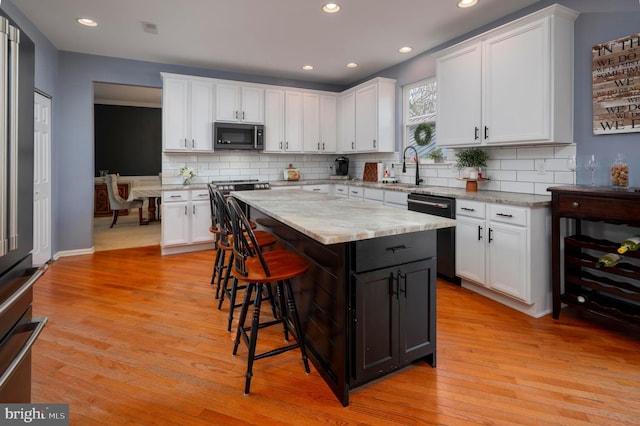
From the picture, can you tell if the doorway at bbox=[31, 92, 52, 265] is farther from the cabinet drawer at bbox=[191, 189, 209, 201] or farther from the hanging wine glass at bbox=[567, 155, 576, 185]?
the hanging wine glass at bbox=[567, 155, 576, 185]

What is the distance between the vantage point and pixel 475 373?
79.6 inches

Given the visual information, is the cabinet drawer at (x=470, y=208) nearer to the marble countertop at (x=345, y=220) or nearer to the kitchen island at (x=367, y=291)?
the marble countertop at (x=345, y=220)

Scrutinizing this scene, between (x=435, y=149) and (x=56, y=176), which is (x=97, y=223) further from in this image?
(x=435, y=149)

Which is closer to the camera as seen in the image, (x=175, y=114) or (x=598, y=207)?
(x=598, y=207)

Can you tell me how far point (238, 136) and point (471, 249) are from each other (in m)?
3.60

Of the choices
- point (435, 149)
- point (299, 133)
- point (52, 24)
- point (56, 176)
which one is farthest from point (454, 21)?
point (56, 176)

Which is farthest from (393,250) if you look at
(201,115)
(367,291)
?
(201,115)

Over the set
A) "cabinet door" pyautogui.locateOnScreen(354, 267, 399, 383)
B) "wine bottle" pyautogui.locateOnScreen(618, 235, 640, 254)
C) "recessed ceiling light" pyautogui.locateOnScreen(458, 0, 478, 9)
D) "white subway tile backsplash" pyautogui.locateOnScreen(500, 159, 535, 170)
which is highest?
"recessed ceiling light" pyautogui.locateOnScreen(458, 0, 478, 9)

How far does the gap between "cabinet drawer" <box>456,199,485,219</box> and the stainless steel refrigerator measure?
306 centimetres

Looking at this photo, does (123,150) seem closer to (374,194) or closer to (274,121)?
(274,121)

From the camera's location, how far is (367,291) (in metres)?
1.77

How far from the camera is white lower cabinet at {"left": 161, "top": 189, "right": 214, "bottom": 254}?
15.7ft

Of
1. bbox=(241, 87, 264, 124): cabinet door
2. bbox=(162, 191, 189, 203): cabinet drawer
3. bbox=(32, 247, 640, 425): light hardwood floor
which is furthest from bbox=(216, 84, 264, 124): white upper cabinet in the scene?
bbox=(32, 247, 640, 425): light hardwood floor

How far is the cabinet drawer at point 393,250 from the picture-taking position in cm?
173
